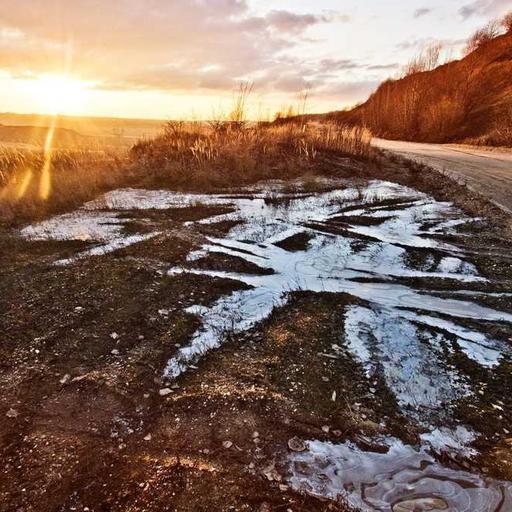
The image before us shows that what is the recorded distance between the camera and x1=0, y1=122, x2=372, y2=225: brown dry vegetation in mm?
9346

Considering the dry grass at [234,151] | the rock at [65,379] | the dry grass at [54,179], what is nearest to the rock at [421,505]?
the rock at [65,379]

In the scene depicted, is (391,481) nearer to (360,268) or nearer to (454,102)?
(360,268)

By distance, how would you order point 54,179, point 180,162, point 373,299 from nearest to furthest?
point 373,299
point 54,179
point 180,162

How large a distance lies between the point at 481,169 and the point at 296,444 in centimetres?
952

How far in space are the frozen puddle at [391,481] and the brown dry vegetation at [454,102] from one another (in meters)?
16.1

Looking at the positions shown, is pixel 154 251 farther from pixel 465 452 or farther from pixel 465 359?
pixel 465 452

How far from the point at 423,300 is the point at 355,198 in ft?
14.8

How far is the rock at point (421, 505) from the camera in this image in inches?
89.0

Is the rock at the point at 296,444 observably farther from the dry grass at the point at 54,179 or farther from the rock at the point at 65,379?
the dry grass at the point at 54,179

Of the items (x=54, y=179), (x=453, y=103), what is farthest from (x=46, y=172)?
(x=453, y=103)

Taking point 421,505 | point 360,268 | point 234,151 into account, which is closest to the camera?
point 421,505

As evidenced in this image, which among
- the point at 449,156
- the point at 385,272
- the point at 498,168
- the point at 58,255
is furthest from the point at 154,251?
the point at 449,156

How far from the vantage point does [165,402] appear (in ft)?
10.1

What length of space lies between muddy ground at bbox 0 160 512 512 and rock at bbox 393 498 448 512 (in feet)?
1.08
